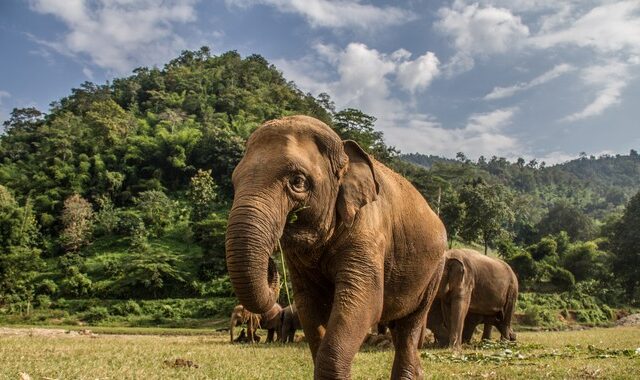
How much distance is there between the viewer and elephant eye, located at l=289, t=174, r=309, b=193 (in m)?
4.32

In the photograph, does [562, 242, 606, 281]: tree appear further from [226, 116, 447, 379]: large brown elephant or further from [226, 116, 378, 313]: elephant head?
[226, 116, 378, 313]: elephant head

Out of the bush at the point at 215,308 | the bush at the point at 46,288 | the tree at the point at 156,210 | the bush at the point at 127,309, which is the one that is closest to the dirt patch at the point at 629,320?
the bush at the point at 215,308

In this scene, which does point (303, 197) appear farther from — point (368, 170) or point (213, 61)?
point (213, 61)

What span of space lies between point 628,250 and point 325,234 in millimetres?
60805

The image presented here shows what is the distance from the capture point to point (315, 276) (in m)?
5.33

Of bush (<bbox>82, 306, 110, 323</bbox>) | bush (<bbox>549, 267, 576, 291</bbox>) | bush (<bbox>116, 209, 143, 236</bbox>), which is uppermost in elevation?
bush (<bbox>116, 209, 143, 236</bbox>)

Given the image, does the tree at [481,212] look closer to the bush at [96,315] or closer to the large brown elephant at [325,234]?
the bush at [96,315]

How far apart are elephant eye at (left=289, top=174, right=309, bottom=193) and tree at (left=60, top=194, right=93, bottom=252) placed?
6314 cm

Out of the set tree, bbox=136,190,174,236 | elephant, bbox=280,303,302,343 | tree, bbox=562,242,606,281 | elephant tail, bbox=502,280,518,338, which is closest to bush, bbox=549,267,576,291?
tree, bbox=562,242,606,281

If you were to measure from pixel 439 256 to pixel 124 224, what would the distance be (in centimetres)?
6256

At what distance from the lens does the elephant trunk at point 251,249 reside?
3.86 meters

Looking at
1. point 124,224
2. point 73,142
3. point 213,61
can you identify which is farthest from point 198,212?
point 213,61

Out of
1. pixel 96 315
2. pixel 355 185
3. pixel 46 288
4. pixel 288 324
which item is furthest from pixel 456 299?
pixel 46 288

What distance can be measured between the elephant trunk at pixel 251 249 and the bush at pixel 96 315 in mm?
41496
